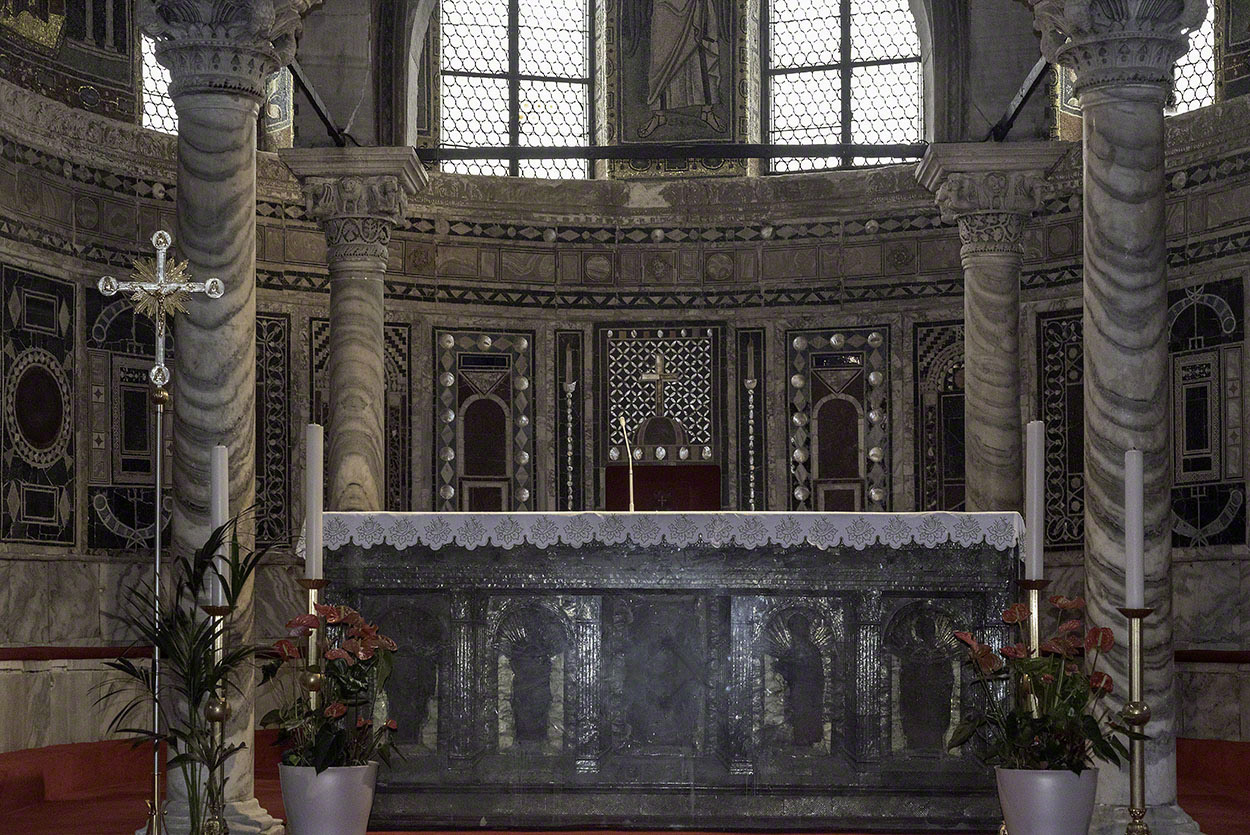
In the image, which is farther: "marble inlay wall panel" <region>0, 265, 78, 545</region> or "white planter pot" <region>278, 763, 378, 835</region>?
"marble inlay wall panel" <region>0, 265, 78, 545</region>

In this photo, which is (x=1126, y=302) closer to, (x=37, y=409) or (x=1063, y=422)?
(x=1063, y=422)

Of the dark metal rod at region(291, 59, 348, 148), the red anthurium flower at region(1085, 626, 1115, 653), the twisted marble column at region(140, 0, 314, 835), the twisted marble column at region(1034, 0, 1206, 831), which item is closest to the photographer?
the red anthurium flower at region(1085, 626, 1115, 653)

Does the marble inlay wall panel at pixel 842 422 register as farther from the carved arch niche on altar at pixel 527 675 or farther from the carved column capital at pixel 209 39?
the carved column capital at pixel 209 39

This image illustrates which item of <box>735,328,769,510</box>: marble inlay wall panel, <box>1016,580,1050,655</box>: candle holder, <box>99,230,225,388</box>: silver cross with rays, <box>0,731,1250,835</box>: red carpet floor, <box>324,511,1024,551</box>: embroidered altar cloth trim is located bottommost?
<box>0,731,1250,835</box>: red carpet floor

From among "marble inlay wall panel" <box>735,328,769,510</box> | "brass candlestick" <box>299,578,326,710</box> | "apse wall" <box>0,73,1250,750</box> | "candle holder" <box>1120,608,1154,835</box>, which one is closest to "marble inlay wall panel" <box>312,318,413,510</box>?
"apse wall" <box>0,73,1250,750</box>

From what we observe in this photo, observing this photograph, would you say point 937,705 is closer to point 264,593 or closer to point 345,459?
point 345,459

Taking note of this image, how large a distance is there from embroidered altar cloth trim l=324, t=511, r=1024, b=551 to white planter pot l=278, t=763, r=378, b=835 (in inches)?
80.0

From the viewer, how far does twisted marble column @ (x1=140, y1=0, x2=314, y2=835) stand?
9.47 metres

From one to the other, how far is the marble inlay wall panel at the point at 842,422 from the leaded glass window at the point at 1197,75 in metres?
3.37

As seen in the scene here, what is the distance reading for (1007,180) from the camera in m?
13.7

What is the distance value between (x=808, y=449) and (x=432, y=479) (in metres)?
3.61

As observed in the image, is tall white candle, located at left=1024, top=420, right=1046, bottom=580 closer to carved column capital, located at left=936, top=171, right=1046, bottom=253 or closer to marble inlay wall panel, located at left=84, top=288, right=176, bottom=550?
carved column capital, located at left=936, top=171, right=1046, bottom=253

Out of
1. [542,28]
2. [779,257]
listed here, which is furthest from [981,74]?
[542,28]

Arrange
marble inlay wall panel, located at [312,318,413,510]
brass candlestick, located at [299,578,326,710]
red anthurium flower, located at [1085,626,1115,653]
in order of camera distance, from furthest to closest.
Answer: marble inlay wall panel, located at [312,318,413,510] → brass candlestick, located at [299,578,326,710] → red anthurium flower, located at [1085,626,1115,653]
